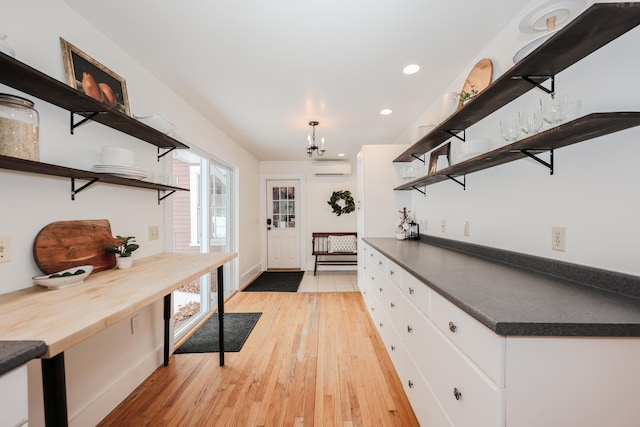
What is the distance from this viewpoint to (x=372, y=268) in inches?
119

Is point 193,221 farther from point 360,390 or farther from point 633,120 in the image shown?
point 633,120

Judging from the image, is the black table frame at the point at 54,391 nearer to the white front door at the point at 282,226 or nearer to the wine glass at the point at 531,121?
the wine glass at the point at 531,121

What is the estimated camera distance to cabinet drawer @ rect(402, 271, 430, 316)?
140cm

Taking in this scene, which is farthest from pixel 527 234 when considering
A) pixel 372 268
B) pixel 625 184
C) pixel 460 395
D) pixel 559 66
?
pixel 372 268

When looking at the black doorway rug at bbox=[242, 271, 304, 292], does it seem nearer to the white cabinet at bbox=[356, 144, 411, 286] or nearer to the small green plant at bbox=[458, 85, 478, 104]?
the white cabinet at bbox=[356, 144, 411, 286]

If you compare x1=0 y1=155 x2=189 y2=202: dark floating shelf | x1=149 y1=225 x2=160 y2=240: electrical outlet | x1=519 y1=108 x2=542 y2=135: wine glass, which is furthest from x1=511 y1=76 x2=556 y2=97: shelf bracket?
x1=149 y1=225 x2=160 y2=240: electrical outlet

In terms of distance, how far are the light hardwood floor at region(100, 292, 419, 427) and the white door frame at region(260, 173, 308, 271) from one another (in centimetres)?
289

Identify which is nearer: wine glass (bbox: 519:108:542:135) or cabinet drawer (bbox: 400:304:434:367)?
wine glass (bbox: 519:108:542:135)

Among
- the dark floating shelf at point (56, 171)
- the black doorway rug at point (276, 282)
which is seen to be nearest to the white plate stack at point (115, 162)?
the dark floating shelf at point (56, 171)

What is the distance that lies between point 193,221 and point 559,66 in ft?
11.8

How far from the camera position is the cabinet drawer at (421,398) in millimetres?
1226

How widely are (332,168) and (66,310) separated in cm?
491

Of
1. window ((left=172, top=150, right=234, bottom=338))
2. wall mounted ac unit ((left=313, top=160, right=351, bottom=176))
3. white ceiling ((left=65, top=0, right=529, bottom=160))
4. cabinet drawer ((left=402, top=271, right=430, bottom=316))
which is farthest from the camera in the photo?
wall mounted ac unit ((left=313, top=160, right=351, bottom=176))

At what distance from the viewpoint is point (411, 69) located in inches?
85.2
